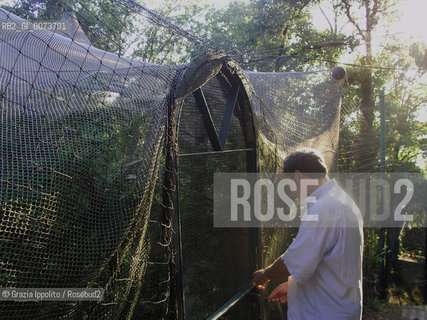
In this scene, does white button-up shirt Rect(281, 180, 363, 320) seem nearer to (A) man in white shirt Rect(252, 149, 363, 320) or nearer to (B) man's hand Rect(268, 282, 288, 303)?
(A) man in white shirt Rect(252, 149, 363, 320)

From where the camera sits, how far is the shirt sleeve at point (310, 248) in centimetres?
185

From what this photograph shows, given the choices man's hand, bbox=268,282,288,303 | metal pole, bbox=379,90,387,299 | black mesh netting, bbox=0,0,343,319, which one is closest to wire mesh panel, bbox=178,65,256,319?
black mesh netting, bbox=0,0,343,319

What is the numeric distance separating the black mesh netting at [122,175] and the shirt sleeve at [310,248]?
0.78 m

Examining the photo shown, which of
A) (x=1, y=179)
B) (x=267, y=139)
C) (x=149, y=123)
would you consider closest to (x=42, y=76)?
(x=149, y=123)

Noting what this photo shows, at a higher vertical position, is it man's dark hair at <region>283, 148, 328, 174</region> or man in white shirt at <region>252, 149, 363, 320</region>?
man's dark hair at <region>283, 148, 328, 174</region>

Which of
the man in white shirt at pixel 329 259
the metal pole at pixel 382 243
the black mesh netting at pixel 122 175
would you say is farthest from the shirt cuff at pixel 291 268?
the metal pole at pixel 382 243

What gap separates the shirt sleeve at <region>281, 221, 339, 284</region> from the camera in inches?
72.7

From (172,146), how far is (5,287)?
118 cm

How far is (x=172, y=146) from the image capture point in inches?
85.1

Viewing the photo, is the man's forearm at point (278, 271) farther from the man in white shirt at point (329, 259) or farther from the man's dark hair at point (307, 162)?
the man's dark hair at point (307, 162)

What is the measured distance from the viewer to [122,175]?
1.76 meters

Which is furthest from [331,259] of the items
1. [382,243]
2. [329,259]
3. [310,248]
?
[382,243]

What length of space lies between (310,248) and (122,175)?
107 cm

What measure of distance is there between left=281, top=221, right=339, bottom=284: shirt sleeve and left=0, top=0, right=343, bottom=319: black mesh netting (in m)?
0.78
